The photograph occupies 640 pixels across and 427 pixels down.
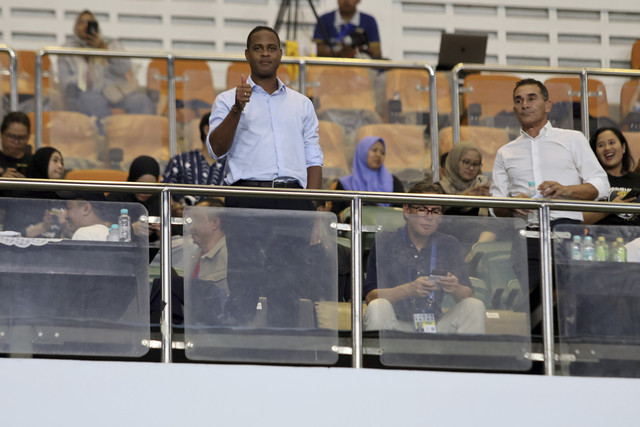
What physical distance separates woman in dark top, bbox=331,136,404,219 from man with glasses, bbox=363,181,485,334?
1.89 metres

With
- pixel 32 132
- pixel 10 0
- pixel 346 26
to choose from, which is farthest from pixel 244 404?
pixel 10 0

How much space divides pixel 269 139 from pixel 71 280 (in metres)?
1.04

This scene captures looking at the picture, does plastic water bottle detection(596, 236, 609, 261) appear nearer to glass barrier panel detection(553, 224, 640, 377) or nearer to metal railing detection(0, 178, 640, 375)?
glass barrier panel detection(553, 224, 640, 377)

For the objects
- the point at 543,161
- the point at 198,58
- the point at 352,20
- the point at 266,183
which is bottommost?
the point at 266,183

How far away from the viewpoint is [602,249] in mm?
4434

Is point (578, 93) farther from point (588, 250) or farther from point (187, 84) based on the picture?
point (588, 250)

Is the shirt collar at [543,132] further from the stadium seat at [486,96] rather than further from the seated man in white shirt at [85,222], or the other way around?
the seated man in white shirt at [85,222]

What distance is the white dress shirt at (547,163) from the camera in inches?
198

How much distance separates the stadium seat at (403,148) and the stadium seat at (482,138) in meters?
0.12

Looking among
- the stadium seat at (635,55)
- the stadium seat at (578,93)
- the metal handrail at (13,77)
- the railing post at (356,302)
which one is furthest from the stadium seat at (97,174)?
the stadium seat at (635,55)

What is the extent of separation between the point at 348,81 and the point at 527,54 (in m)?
2.91

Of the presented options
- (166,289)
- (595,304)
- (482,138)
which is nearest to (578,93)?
(482,138)

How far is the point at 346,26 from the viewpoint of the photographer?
767cm

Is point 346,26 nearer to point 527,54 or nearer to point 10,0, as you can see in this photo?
point 527,54
